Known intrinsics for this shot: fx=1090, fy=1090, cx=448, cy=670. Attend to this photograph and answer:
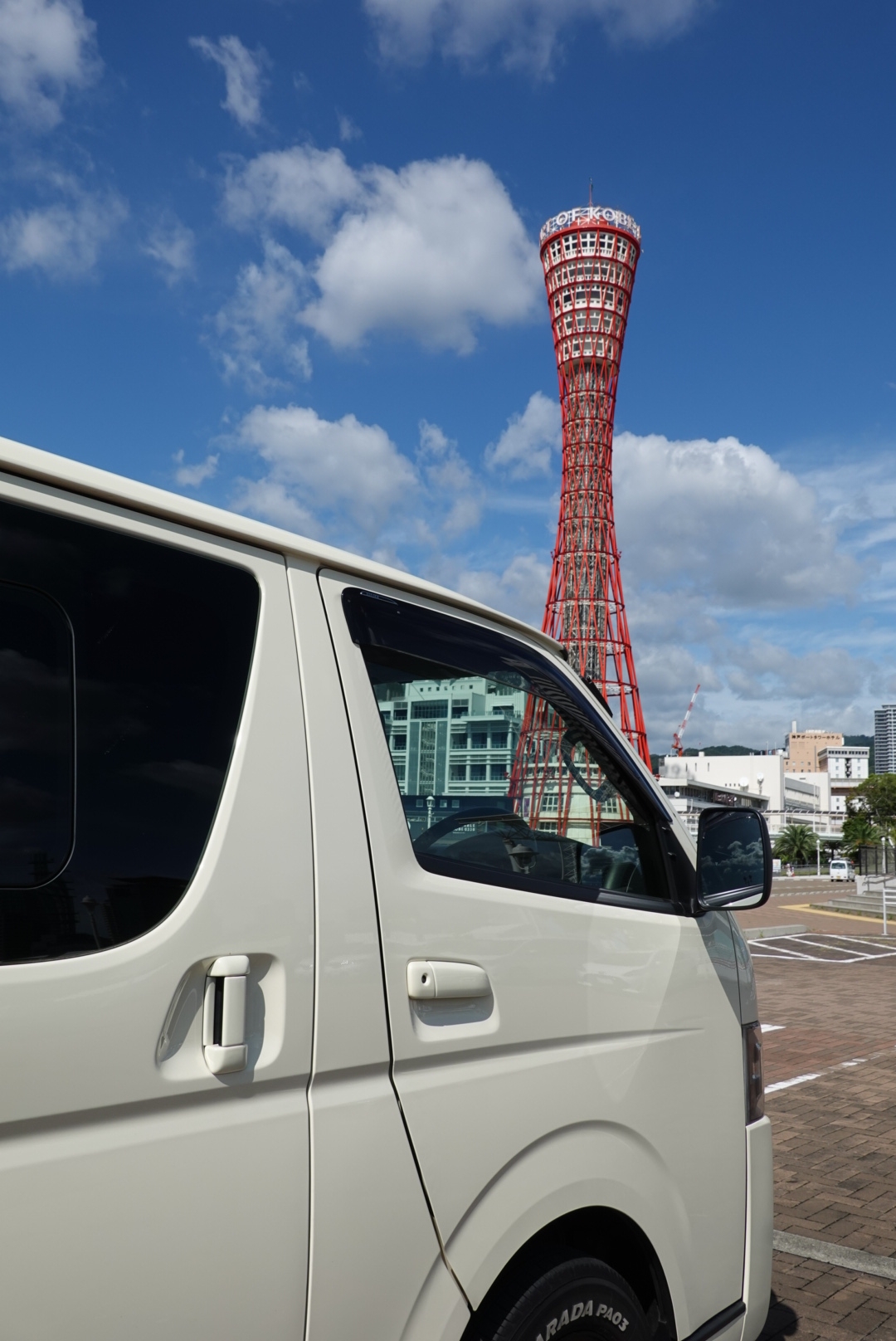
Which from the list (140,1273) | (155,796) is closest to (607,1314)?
(140,1273)

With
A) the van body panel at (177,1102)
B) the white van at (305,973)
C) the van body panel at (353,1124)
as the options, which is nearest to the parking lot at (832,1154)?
the white van at (305,973)

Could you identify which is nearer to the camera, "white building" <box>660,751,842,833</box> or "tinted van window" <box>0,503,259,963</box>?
"tinted van window" <box>0,503,259,963</box>

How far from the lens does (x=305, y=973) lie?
1559 mm

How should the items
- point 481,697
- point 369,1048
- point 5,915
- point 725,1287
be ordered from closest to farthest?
point 5,915 < point 369,1048 < point 481,697 < point 725,1287

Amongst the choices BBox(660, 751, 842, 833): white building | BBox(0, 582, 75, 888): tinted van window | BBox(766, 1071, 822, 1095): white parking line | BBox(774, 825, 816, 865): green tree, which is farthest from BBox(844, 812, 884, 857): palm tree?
BBox(0, 582, 75, 888): tinted van window

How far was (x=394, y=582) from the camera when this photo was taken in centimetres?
206

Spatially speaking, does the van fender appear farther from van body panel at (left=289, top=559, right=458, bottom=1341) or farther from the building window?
the building window

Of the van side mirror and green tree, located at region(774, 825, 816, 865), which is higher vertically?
the van side mirror

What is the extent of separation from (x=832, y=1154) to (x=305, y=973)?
540 centimetres

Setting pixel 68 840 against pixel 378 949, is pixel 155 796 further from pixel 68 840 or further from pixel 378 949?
pixel 378 949

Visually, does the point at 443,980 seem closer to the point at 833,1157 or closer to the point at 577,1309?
the point at 577,1309

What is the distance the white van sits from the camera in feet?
4.34

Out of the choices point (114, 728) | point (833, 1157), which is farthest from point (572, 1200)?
point (833, 1157)

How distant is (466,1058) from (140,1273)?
2.09ft
